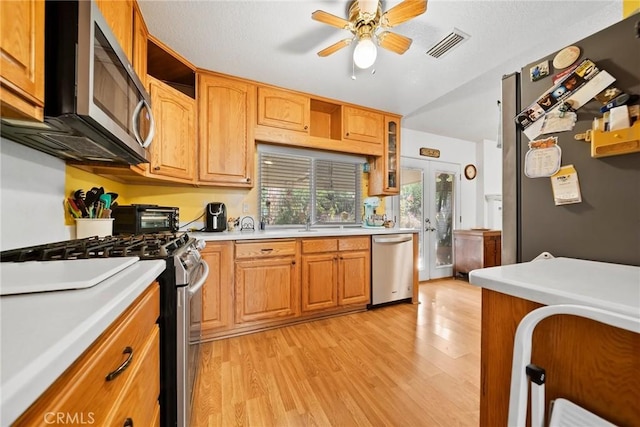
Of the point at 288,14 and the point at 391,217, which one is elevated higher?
the point at 288,14

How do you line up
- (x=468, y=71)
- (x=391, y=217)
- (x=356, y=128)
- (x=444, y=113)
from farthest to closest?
(x=391, y=217) < (x=444, y=113) < (x=356, y=128) < (x=468, y=71)

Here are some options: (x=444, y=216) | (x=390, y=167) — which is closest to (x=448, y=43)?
(x=390, y=167)

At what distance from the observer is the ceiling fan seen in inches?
55.9

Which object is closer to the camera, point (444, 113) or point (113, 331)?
point (113, 331)

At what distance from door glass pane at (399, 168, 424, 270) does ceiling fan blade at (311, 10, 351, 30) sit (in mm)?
2780

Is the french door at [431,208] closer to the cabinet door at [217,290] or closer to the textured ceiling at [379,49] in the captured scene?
the textured ceiling at [379,49]

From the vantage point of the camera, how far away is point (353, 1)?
1.53 metres

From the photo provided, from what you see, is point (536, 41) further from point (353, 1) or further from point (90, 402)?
point (90, 402)

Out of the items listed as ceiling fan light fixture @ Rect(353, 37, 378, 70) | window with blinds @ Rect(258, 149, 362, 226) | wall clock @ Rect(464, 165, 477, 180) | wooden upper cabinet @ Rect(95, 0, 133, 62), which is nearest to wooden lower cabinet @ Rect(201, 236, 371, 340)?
window with blinds @ Rect(258, 149, 362, 226)

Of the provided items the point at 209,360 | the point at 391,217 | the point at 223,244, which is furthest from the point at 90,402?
the point at 391,217

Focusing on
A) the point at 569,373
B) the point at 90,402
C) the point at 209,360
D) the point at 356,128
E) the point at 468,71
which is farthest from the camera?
the point at 356,128

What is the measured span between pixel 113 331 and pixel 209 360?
1494mm

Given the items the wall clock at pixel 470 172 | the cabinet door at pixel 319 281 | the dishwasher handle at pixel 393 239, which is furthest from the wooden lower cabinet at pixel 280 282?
the wall clock at pixel 470 172

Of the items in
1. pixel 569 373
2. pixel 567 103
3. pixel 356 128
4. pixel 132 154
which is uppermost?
pixel 356 128
